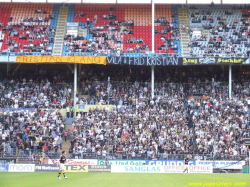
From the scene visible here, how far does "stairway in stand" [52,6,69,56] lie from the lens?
51562mm

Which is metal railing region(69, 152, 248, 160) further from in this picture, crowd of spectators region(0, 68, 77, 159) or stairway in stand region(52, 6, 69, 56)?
stairway in stand region(52, 6, 69, 56)

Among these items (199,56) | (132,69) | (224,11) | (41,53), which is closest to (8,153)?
(41,53)

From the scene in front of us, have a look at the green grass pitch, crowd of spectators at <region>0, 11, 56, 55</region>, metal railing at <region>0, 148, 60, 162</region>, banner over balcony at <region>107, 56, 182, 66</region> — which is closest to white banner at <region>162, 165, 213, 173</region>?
the green grass pitch

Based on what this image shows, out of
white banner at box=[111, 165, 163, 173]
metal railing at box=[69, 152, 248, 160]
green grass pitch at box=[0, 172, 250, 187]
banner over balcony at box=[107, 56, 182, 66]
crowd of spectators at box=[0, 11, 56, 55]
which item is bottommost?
white banner at box=[111, 165, 163, 173]

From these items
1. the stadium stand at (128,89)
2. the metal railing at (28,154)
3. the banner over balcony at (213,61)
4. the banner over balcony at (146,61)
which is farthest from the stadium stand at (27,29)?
the banner over balcony at (213,61)

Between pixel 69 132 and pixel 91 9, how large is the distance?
2119 cm

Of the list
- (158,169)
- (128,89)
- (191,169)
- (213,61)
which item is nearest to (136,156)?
(158,169)

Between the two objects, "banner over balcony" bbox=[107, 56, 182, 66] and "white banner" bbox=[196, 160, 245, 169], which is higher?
"banner over balcony" bbox=[107, 56, 182, 66]

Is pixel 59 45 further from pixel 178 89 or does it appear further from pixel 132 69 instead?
pixel 178 89

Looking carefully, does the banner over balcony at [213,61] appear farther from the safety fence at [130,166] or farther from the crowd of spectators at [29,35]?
the crowd of spectators at [29,35]

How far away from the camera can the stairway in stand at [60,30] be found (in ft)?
169

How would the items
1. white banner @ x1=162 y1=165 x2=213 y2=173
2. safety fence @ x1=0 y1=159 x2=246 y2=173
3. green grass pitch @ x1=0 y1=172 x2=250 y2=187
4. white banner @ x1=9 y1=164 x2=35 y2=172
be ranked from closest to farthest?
green grass pitch @ x1=0 y1=172 x2=250 y2=187
white banner @ x1=9 y1=164 x2=35 y2=172
safety fence @ x1=0 y1=159 x2=246 y2=173
white banner @ x1=162 y1=165 x2=213 y2=173

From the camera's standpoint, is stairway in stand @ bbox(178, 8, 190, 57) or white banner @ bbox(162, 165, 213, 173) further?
stairway in stand @ bbox(178, 8, 190, 57)

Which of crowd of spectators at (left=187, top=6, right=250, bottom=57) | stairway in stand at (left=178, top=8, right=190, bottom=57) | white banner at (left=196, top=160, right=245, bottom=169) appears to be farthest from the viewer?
stairway in stand at (left=178, top=8, right=190, bottom=57)
